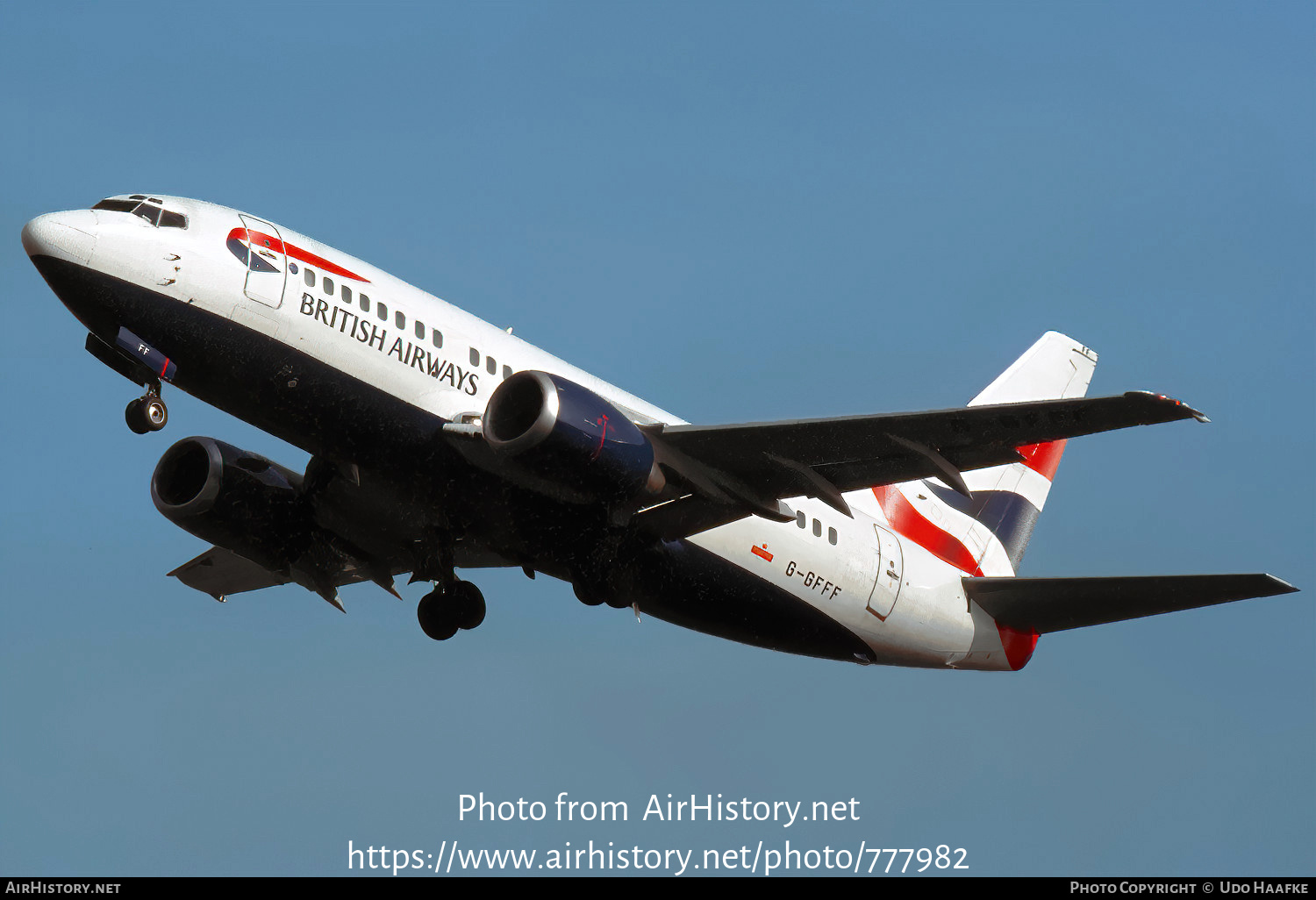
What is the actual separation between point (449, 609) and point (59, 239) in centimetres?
1003

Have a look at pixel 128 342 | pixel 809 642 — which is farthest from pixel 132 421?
pixel 809 642

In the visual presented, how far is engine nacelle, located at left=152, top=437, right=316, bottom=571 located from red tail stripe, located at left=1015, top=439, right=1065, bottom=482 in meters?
17.5

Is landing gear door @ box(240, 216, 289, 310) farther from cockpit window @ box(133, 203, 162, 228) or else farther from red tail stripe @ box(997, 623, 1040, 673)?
red tail stripe @ box(997, 623, 1040, 673)

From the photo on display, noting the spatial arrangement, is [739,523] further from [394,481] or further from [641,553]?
[394,481]

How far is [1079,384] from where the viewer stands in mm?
39531

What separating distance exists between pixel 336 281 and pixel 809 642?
12001mm

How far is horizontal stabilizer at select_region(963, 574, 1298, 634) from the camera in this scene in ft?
90.7

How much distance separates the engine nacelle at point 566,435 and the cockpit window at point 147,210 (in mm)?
5494

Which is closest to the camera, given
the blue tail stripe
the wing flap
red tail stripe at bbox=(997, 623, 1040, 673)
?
red tail stripe at bbox=(997, 623, 1040, 673)

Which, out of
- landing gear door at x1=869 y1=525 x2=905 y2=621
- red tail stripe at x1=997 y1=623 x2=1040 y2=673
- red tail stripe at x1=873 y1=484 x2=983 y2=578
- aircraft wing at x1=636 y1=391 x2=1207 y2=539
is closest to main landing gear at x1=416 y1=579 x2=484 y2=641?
aircraft wing at x1=636 y1=391 x2=1207 y2=539

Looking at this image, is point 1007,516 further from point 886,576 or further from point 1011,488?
point 886,576

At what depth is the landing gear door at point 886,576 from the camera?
104 ft

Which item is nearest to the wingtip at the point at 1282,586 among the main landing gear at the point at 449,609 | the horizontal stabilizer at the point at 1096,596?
the horizontal stabilizer at the point at 1096,596

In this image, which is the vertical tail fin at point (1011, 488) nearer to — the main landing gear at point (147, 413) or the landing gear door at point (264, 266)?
the landing gear door at point (264, 266)
